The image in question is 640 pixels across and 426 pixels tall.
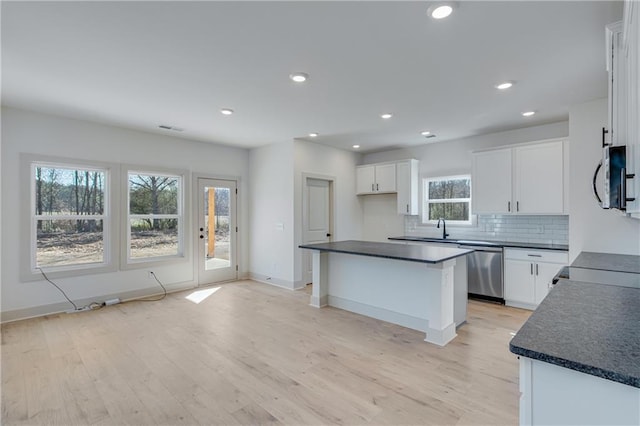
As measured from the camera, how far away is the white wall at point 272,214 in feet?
17.9

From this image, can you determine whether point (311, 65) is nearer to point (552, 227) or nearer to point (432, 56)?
point (432, 56)

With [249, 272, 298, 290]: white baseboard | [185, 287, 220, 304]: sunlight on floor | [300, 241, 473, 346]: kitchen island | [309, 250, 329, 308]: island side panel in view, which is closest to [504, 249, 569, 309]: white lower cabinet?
[300, 241, 473, 346]: kitchen island

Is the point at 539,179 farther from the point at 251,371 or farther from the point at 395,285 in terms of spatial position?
the point at 251,371

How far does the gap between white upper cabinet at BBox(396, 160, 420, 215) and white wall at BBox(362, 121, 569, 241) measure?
0.26 metres

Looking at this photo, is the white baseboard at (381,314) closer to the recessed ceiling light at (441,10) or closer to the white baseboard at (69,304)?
the white baseboard at (69,304)

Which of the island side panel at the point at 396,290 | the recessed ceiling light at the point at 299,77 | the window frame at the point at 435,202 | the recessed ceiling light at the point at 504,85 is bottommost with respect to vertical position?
the island side panel at the point at 396,290

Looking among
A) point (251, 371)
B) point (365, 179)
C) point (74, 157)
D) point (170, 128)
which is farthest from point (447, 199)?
point (74, 157)

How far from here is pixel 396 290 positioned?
12.2ft

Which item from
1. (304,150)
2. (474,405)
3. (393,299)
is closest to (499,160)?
(393,299)

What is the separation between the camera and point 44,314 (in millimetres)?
4062

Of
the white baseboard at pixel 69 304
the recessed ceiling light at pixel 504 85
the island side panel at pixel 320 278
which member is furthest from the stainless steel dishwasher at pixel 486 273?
the white baseboard at pixel 69 304

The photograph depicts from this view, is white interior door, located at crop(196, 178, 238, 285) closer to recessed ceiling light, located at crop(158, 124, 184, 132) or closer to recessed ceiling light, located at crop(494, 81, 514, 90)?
recessed ceiling light, located at crop(158, 124, 184, 132)

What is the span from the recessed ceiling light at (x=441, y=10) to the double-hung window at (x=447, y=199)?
3.88 m

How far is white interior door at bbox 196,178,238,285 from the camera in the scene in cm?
562
